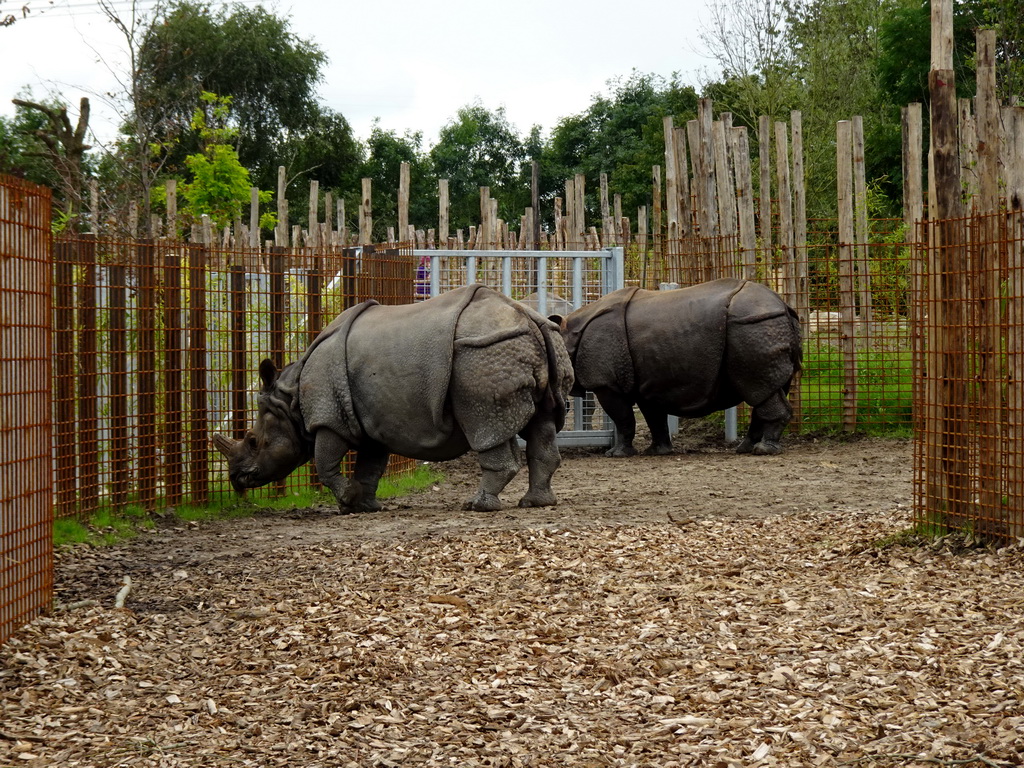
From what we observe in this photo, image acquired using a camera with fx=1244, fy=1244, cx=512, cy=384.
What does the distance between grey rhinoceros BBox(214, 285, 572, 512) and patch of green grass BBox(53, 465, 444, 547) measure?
377 millimetres

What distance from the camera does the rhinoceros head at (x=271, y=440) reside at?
9.37 meters

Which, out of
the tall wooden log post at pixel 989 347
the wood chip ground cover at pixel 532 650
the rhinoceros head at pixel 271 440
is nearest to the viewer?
the wood chip ground cover at pixel 532 650

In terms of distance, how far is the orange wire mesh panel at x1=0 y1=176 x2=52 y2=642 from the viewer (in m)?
5.74

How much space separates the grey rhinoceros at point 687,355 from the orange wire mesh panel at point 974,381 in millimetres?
5258

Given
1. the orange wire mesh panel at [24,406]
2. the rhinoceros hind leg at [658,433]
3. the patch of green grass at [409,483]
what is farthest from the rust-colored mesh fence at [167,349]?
the rhinoceros hind leg at [658,433]

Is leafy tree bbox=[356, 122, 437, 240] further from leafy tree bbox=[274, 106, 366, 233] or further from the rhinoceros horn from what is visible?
the rhinoceros horn

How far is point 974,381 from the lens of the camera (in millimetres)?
6949

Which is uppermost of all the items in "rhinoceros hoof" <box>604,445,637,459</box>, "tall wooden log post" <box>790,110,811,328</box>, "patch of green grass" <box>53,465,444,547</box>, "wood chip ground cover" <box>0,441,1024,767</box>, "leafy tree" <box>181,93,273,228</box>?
"leafy tree" <box>181,93,273,228</box>

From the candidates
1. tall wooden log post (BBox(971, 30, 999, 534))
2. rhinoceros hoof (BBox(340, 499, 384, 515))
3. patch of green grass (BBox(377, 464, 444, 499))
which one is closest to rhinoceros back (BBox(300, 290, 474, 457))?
rhinoceros hoof (BBox(340, 499, 384, 515))

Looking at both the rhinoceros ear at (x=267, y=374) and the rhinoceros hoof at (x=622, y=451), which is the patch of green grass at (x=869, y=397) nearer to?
the rhinoceros hoof at (x=622, y=451)

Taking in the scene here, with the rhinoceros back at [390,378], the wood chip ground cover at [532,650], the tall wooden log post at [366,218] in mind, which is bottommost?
the wood chip ground cover at [532,650]

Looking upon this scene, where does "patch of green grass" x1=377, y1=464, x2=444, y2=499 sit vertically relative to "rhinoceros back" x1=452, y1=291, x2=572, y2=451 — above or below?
below

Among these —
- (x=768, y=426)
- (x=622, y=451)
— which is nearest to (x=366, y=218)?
(x=622, y=451)

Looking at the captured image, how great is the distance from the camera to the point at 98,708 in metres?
4.94
